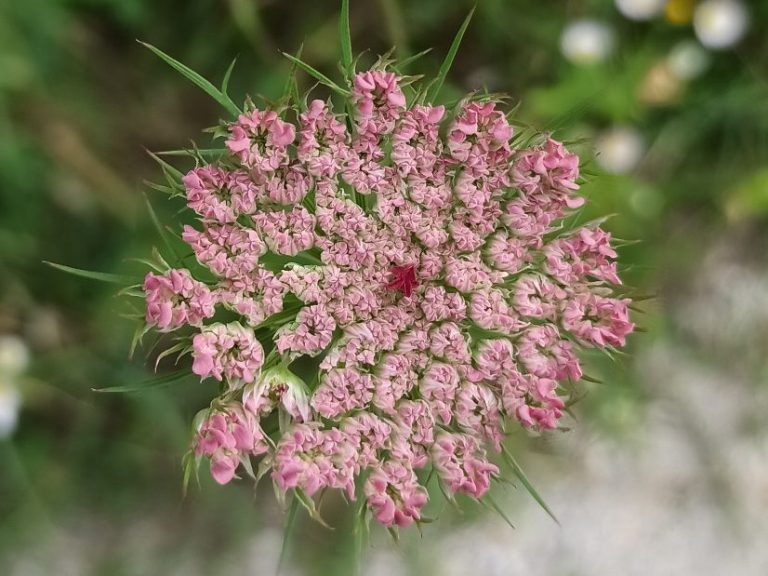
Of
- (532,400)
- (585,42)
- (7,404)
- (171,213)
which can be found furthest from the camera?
(585,42)

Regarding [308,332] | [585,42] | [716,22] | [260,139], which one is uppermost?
[716,22]

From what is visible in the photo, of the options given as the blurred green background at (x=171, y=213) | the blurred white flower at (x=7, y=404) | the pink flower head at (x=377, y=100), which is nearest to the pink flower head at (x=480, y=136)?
the pink flower head at (x=377, y=100)

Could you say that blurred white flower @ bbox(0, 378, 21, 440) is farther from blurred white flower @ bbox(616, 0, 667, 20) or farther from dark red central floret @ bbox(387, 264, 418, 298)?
blurred white flower @ bbox(616, 0, 667, 20)

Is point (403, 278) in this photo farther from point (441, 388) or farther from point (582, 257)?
point (582, 257)

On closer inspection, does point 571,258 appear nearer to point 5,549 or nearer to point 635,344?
point 635,344

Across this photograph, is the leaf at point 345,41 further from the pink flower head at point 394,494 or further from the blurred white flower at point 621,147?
the blurred white flower at point 621,147

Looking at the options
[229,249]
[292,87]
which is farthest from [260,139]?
[229,249]

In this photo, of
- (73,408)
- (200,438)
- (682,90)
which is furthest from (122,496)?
(682,90)
